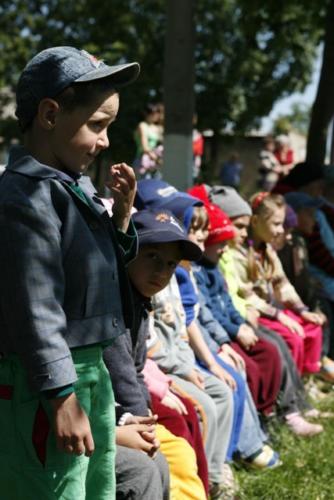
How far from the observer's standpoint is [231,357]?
16.6 feet

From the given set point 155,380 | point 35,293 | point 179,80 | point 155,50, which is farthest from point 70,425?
point 155,50

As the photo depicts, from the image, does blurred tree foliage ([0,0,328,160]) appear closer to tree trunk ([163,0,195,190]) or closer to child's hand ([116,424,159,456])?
tree trunk ([163,0,195,190])

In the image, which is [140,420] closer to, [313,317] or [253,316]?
[253,316]

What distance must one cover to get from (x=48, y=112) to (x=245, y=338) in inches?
121

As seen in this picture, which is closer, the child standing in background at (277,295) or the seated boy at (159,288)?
the seated boy at (159,288)

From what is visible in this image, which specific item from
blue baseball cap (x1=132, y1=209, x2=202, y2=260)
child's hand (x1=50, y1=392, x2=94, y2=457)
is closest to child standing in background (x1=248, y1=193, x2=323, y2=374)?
blue baseball cap (x1=132, y1=209, x2=202, y2=260)

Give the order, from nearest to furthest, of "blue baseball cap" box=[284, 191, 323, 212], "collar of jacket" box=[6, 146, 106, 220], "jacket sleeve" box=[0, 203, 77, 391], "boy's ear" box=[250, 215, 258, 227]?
"jacket sleeve" box=[0, 203, 77, 391] → "collar of jacket" box=[6, 146, 106, 220] → "boy's ear" box=[250, 215, 258, 227] → "blue baseball cap" box=[284, 191, 323, 212]

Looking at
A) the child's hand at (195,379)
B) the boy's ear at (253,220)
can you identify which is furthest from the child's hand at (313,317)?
the child's hand at (195,379)

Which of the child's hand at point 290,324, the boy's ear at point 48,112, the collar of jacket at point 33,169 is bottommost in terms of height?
the child's hand at point 290,324

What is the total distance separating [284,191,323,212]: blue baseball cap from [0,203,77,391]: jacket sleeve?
519cm

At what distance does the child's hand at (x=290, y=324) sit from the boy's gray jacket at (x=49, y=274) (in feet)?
12.5

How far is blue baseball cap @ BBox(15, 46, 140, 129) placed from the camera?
2.54 metres

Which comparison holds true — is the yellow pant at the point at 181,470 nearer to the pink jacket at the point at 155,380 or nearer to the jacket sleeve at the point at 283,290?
the pink jacket at the point at 155,380

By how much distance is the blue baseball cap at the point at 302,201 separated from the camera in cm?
741
